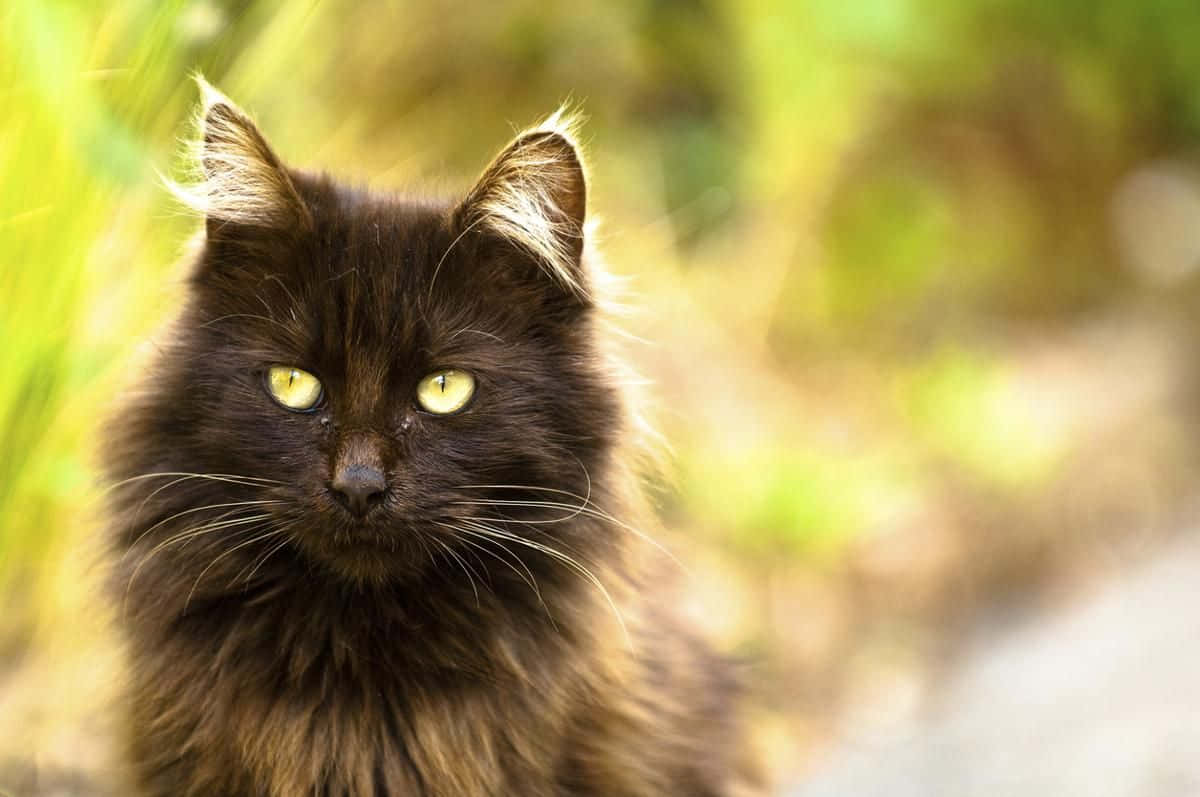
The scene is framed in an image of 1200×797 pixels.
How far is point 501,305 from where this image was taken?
2213mm

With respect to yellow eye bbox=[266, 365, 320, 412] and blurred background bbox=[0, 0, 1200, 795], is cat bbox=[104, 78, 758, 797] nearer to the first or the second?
yellow eye bbox=[266, 365, 320, 412]

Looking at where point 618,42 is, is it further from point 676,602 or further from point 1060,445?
point 676,602

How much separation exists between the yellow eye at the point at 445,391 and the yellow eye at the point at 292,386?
0.17 metres

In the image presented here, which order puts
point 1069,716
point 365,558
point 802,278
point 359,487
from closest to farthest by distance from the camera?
point 359,487 < point 365,558 < point 1069,716 < point 802,278

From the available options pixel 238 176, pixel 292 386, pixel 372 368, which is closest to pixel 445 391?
pixel 372 368

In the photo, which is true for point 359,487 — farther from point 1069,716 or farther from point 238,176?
point 1069,716

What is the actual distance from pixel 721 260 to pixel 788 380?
581mm

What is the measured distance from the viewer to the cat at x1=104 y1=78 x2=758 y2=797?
2.08 meters

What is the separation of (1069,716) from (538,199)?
2.43 m

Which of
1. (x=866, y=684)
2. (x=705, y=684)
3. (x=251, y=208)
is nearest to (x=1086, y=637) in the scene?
(x=866, y=684)

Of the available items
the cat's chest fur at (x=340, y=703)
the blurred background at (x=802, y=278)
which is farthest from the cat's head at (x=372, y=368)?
the blurred background at (x=802, y=278)

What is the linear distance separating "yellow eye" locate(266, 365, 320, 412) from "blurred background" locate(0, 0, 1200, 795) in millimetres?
393

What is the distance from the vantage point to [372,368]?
81.4 inches

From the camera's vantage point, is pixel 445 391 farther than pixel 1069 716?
No
